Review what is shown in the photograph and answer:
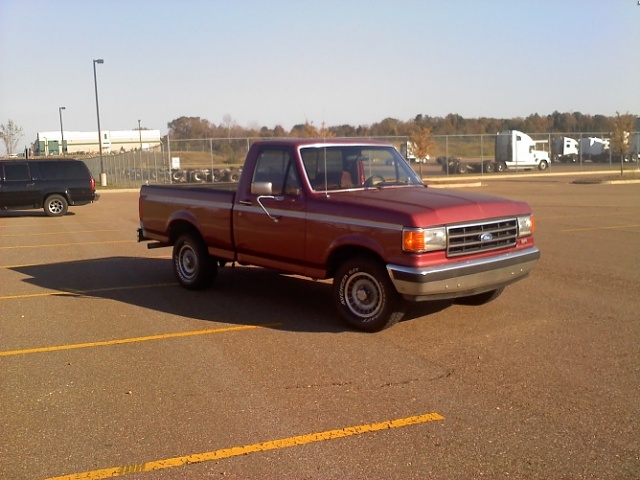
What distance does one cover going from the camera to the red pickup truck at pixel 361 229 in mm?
6750

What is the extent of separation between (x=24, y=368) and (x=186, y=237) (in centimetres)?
357

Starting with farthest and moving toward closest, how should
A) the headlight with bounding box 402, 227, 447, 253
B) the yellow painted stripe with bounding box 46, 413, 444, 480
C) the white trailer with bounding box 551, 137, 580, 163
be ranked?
the white trailer with bounding box 551, 137, 580, 163
the headlight with bounding box 402, 227, 447, 253
the yellow painted stripe with bounding box 46, 413, 444, 480

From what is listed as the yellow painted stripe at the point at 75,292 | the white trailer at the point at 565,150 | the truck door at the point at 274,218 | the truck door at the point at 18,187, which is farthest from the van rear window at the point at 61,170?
the white trailer at the point at 565,150

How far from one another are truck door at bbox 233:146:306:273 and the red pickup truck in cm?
1

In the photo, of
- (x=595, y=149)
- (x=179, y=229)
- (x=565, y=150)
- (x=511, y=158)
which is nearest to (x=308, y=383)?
→ (x=179, y=229)

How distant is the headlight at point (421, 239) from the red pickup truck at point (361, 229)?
1cm

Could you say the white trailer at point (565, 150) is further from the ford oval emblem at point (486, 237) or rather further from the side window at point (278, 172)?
the ford oval emblem at point (486, 237)

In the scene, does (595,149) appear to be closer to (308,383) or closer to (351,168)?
(351,168)

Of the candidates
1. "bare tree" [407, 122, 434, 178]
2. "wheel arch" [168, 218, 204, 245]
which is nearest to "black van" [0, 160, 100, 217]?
"wheel arch" [168, 218, 204, 245]

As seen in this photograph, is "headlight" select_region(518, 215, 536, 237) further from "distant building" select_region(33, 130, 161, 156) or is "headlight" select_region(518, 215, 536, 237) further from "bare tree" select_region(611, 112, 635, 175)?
"distant building" select_region(33, 130, 161, 156)

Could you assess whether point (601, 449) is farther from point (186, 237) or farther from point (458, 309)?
point (186, 237)

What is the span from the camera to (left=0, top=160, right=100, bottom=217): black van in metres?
21.7

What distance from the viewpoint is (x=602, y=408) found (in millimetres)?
5074

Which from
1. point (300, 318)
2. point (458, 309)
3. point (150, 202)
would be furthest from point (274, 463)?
point (150, 202)
